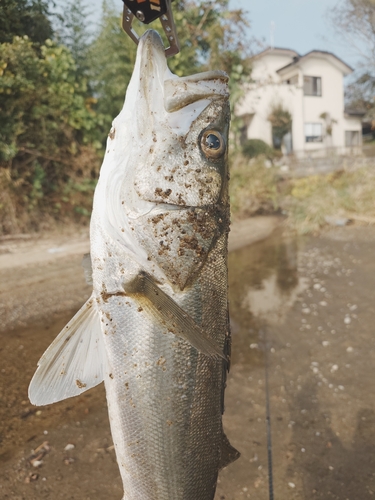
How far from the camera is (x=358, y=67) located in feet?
77.3

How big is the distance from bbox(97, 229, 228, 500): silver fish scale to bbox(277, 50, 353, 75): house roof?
32.1m

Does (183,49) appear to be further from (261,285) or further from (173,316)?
(173,316)

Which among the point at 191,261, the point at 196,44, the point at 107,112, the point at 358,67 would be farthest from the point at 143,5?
the point at 358,67

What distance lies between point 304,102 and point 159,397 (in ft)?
108

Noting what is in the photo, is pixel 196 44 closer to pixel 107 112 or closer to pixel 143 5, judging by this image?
pixel 107 112

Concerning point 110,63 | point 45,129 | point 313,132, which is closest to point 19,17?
point 45,129

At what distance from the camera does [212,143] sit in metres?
1.60

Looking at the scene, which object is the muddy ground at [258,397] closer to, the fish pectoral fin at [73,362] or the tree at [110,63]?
the fish pectoral fin at [73,362]

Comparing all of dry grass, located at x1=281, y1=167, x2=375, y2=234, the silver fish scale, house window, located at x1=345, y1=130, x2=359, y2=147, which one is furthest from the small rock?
house window, located at x1=345, y1=130, x2=359, y2=147

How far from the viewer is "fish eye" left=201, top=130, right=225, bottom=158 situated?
1592mm

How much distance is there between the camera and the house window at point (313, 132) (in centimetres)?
3153

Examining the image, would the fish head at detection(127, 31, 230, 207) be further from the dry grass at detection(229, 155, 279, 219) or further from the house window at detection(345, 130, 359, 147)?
the house window at detection(345, 130, 359, 147)

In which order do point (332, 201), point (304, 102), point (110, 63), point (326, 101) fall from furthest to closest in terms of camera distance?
1. point (326, 101)
2. point (304, 102)
3. point (332, 201)
4. point (110, 63)

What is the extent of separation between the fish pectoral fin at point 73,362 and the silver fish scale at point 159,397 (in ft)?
0.27
